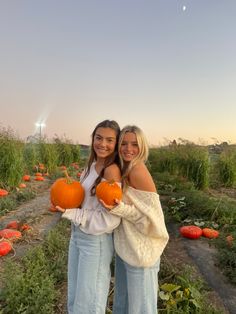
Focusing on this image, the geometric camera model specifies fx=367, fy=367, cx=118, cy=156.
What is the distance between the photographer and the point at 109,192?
2326mm

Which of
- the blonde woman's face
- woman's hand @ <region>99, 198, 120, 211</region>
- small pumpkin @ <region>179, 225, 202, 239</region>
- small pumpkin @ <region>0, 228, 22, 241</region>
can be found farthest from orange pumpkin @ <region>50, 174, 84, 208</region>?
small pumpkin @ <region>179, 225, 202, 239</region>

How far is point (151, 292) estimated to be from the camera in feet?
8.38

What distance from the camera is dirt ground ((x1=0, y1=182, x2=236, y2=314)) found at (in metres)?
3.94

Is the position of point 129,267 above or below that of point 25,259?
above

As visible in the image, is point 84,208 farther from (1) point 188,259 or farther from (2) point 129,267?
(1) point 188,259

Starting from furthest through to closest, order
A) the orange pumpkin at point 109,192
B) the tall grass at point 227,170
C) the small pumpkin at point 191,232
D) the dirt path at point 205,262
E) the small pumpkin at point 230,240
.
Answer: the tall grass at point 227,170
the small pumpkin at point 191,232
the small pumpkin at point 230,240
the dirt path at point 205,262
the orange pumpkin at point 109,192

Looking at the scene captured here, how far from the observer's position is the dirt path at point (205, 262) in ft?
12.8

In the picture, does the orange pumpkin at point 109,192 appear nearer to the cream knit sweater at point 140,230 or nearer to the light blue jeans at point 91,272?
the cream knit sweater at point 140,230

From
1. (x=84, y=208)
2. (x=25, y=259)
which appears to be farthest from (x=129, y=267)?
(x=25, y=259)

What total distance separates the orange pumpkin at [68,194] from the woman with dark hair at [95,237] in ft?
0.18

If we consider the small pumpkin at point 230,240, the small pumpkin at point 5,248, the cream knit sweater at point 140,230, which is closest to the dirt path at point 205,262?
the small pumpkin at point 230,240

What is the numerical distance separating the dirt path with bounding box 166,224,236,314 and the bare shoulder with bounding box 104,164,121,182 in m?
2.03

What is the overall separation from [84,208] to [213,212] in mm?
4741

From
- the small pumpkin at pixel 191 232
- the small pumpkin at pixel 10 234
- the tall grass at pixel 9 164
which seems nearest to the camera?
the small pumpkin at pixel 10 234
